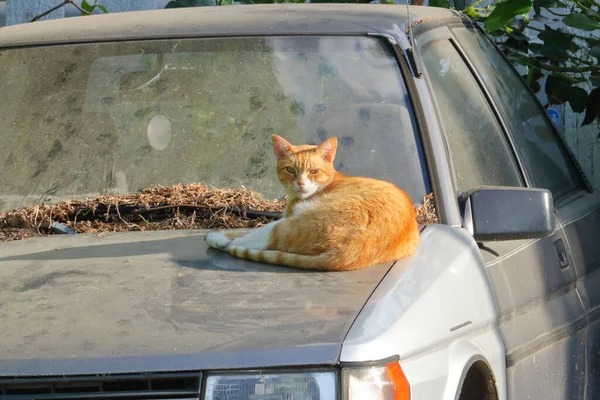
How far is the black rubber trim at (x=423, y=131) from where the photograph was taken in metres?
3.47

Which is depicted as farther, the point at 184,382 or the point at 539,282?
the point at 539,282

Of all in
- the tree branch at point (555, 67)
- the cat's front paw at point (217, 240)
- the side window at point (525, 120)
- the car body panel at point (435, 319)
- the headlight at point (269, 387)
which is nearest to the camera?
the headlight at point (269, 387)

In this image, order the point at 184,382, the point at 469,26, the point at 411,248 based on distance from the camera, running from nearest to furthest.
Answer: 1. the point at 184,382
2. the point at 411,248
3. the point at 469,26

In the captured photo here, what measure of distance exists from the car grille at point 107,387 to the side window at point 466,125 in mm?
1604

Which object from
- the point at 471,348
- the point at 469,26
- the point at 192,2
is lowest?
the point at 471,348

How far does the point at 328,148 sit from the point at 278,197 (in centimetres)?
30

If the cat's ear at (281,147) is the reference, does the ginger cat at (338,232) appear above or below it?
below

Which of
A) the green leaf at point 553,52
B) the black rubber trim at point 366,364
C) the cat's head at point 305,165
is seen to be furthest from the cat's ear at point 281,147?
the green leaf at point 553,52

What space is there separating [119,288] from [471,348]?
1.03m

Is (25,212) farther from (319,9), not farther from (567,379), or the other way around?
(567,379)

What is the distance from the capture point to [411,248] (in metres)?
3.14

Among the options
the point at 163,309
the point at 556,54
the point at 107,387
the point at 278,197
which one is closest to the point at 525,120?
the point at 278,197

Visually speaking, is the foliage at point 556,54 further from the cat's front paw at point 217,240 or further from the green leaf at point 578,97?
the cat's front paw at point 217,240

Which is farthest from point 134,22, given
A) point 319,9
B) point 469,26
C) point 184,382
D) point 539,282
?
point 184,382
